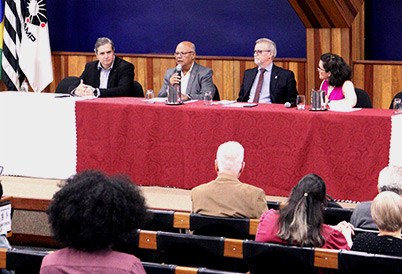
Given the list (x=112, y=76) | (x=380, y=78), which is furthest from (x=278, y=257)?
(x=380, y=78)

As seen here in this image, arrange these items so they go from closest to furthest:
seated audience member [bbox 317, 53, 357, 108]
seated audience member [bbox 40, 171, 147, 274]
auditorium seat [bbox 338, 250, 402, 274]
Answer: seated audience member [bbox 40, 171, 147, 274]
auditorium seat [bbox 338, 250, 402, 274]
seated audience member [bbox 317, 53, 357, 108]

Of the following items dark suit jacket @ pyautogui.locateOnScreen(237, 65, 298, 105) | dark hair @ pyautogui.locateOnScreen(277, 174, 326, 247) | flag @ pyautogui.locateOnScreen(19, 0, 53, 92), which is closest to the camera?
dark hair @ pyautogui.locateOnScreen(277, 174, 326, 247)

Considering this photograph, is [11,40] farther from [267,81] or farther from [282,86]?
[282,86]

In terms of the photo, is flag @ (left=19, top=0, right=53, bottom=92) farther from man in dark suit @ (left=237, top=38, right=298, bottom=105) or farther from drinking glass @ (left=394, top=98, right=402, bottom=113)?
drinking glass @ (left=394, top=98, right=402, bottom=113)

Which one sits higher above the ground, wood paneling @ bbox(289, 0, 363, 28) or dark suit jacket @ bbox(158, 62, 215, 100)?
wood paneling @ bbox(289, 0, 363, 28)

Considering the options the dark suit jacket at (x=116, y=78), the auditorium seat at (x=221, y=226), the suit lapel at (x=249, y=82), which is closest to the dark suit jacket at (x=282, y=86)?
the suit lapel at (x=249, y=82)

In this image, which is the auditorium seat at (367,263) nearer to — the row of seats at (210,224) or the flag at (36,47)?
the row of seats at (210,224)

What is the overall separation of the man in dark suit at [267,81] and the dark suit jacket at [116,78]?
94 cm

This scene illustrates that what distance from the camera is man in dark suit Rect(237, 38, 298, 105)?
5.50 meters

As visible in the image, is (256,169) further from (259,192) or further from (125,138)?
(259,192)

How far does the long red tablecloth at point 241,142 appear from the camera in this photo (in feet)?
14.7

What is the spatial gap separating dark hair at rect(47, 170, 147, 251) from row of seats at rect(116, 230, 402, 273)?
683 millimetres

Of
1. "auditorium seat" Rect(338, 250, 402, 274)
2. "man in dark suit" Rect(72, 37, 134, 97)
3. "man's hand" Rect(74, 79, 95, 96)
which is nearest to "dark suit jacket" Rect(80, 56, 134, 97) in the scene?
"man in dark suit" Rect(72, 37, 134, 97)

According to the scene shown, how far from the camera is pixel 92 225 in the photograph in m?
1.89
